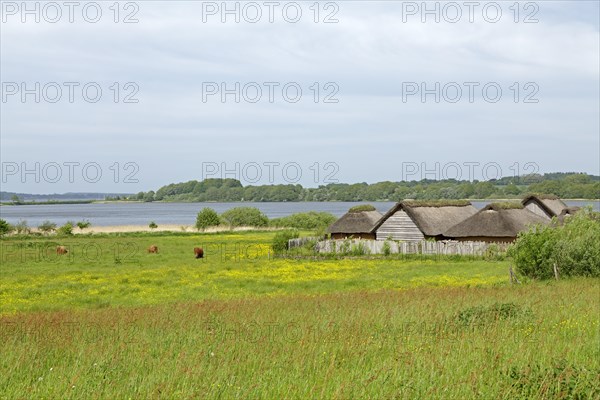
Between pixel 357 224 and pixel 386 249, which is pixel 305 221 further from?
pixel 386 249

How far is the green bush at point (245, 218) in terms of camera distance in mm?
96188

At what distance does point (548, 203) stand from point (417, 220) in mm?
16262

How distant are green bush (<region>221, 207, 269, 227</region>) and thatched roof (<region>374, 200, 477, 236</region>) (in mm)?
42199

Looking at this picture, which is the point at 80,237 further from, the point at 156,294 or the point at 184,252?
the point at 156,294

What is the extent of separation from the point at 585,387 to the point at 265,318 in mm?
8022

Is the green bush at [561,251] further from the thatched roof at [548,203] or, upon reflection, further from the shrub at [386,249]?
the thatched roof at [548,203]

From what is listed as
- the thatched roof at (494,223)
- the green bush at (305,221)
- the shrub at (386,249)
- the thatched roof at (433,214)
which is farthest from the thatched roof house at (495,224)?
the green bush at (305,221)

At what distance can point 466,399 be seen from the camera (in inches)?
329

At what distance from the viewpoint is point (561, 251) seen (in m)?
27.1

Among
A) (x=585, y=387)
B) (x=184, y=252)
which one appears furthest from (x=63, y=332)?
(x=184, y=252)

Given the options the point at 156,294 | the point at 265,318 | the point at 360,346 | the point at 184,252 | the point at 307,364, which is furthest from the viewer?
the point at 184,252

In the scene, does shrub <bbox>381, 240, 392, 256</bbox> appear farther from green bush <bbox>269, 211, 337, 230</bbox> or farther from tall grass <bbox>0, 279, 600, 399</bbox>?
green bush <bbox>269, 211, 337, 230</bbox>

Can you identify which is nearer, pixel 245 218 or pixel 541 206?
pixel 541 206

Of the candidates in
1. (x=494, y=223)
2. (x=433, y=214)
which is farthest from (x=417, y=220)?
(x=494, y=223)
